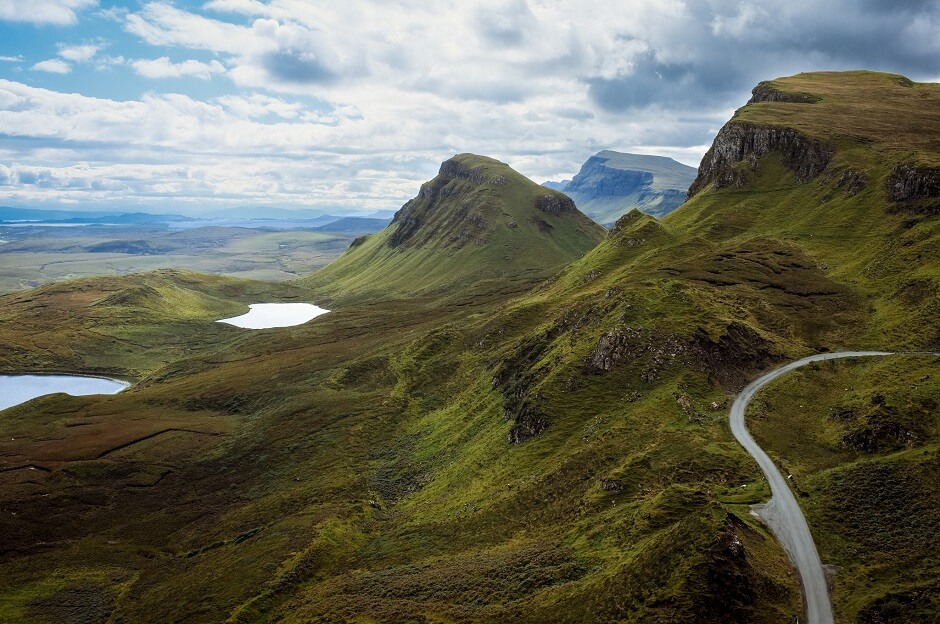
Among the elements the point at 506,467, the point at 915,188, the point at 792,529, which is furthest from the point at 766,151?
the point at 792,529

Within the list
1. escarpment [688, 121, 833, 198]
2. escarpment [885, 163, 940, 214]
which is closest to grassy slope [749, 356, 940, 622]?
escarpment [885, 163, 940, 214]

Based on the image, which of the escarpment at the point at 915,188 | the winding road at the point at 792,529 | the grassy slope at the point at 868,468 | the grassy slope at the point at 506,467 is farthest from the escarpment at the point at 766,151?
the winding road at the point at 792,529

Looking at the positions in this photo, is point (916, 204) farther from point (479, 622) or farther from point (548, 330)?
point (479, 622)

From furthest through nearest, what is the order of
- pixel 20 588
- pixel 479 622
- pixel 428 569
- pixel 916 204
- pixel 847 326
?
pixel 916 204 < pixel 847 326 < pixel 20 588 < pixel 428 569 < pixel 479 622

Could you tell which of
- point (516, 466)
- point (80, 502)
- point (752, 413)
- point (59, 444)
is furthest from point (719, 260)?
point (59, 444)

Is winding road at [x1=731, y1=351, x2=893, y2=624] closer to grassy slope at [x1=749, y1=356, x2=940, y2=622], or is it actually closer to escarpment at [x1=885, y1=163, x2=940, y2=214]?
grassy slope at [x1=749, y1=356, x2=940, y2=622]
